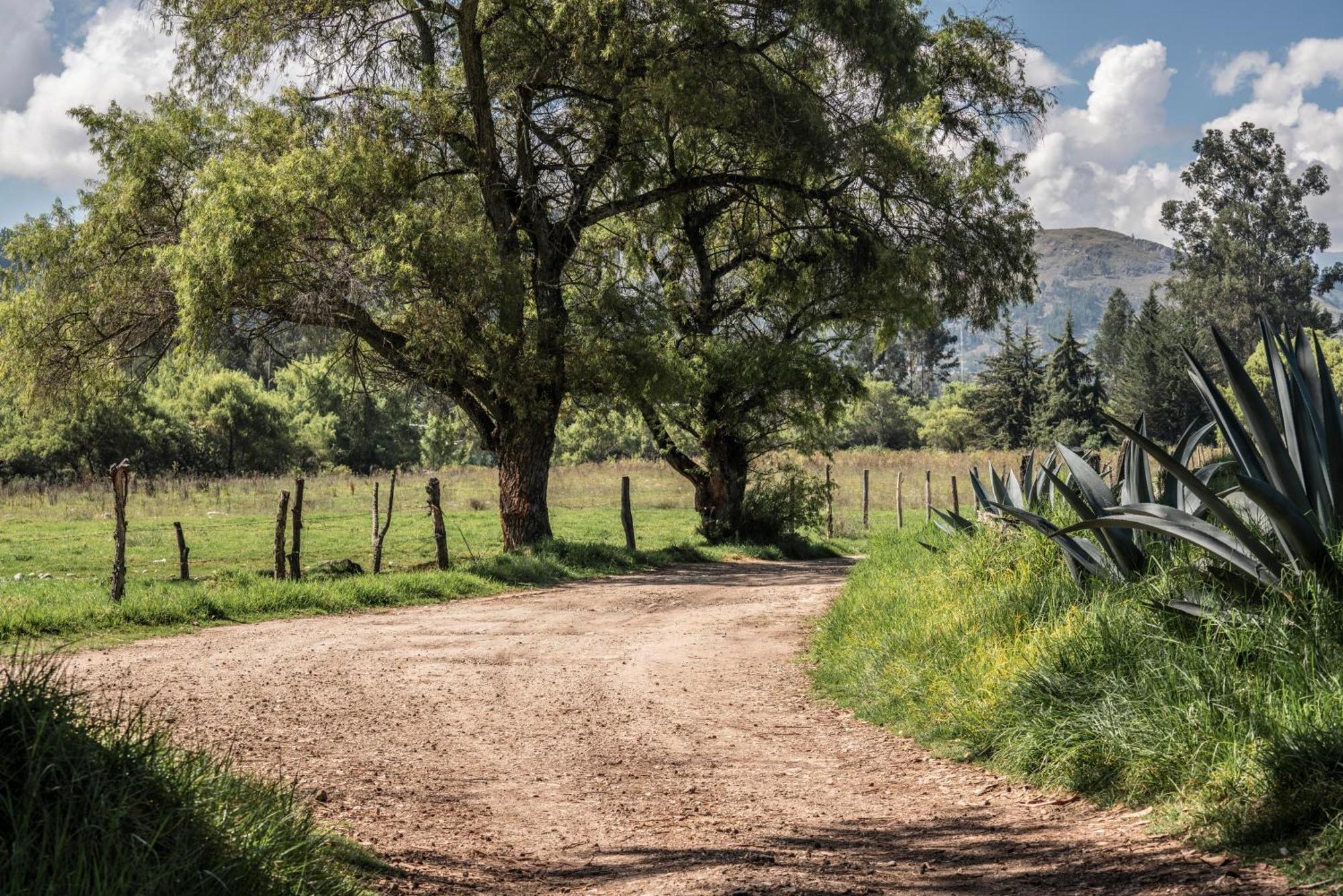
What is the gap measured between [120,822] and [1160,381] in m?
79.2

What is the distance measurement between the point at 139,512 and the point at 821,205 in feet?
76.9

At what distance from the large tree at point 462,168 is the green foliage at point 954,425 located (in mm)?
59935

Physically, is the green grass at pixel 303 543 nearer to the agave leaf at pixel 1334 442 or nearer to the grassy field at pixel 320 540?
the grassy field at pixel 320 540

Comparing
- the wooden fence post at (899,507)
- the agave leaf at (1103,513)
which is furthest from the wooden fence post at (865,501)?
the agave leaf at (1103,513)

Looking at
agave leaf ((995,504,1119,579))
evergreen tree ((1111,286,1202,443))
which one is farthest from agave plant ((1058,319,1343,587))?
evergreen tree ((1111,286,1202,443))

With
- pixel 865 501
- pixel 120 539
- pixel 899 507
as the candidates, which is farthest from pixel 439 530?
pixel 865 501

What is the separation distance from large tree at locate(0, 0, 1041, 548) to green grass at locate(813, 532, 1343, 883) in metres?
12.0

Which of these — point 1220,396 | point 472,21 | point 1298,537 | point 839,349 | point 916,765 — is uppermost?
point 472,21

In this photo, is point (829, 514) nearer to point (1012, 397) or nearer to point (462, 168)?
point (462, 168)

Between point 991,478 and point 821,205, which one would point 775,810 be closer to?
point 991,478

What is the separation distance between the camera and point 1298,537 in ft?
17.4

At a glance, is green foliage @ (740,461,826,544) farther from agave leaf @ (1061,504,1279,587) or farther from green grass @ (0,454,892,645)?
agave leaf @ (1061,504,1279,587)

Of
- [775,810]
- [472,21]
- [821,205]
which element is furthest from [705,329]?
[775,810]

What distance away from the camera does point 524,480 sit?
21281 mm
